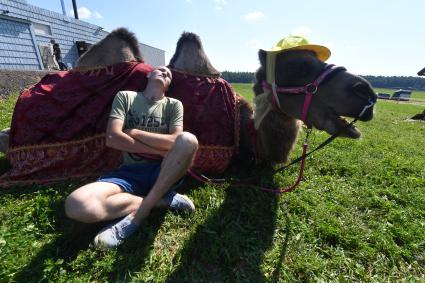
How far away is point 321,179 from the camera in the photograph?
165 inches

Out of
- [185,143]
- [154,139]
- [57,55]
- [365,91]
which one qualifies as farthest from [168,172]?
[57,55]

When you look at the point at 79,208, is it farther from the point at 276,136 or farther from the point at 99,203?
the point at 276,136

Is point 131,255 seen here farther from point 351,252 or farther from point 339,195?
point 339,195

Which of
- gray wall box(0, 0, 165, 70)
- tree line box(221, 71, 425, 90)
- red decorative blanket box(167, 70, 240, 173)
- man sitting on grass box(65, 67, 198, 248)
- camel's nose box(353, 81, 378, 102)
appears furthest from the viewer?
tree line box(221, 71, 425, 90)

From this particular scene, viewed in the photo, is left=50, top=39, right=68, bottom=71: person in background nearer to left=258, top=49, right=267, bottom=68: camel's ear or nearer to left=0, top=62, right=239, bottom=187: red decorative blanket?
left=0, top=62, right=239, bottom=187: red decorative blanket

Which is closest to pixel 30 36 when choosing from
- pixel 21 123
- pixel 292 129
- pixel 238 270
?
pixel 21 123

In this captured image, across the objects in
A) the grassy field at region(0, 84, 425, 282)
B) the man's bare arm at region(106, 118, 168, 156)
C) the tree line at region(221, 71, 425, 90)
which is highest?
the man's bare arm at region(106, 118, 168, 156)

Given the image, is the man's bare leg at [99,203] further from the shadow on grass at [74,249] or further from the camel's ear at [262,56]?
the camel's ear at [262,56]

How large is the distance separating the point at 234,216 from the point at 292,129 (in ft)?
4.57

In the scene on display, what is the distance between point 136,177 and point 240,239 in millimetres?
1068

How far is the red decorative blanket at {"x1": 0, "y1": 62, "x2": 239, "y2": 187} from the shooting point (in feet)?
12.2

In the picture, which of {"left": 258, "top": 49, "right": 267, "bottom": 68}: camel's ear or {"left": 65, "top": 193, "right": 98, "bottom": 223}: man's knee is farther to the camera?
{"left": 258, "top": 49, "right": 267, "bottom": 68}: camel's ear

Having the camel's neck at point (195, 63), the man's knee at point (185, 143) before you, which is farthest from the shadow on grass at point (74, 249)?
the camel's neck at point (195, 63)

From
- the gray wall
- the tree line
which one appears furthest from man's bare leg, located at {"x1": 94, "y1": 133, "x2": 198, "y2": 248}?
the tree line
